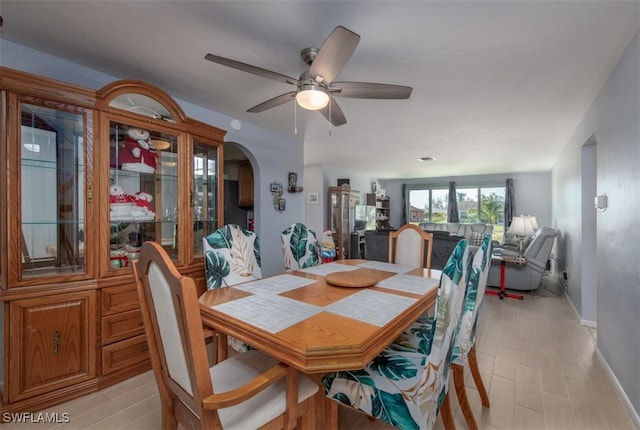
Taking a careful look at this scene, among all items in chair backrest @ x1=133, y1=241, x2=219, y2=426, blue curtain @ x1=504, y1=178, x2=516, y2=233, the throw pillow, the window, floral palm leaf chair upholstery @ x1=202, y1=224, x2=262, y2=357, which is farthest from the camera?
the window

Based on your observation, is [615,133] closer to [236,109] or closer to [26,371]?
[236,109]

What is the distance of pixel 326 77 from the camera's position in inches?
62.3

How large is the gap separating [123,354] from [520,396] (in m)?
2.71

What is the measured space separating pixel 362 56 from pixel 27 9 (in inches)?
73.3

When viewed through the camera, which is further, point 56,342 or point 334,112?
point 334,112

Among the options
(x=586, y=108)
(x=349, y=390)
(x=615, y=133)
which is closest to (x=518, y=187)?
(x=586, y=108)

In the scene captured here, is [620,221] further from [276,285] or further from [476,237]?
[476,237]

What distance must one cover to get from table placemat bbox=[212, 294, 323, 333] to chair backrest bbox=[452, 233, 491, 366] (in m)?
0.78

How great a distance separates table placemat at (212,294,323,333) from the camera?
1186 millimetres

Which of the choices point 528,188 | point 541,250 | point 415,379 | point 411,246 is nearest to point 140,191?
point 415,379

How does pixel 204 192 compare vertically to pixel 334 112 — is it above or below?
below

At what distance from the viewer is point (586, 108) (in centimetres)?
278

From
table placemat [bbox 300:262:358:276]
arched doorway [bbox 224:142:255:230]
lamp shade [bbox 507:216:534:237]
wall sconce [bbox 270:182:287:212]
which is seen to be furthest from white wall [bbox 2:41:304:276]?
lamp shade [bbox 507:216:534:237]

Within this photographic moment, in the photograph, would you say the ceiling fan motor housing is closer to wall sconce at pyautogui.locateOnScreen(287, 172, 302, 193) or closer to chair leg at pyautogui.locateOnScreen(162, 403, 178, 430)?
chair leg at pyautogui.locateOnScreen(162, 403, 178, 430)
